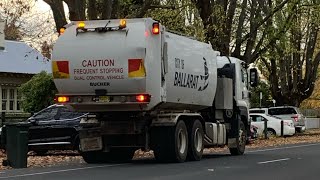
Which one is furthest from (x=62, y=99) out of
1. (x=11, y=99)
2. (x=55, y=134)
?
(x=11, y=99)

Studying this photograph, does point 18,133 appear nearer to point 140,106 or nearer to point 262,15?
point 140,106

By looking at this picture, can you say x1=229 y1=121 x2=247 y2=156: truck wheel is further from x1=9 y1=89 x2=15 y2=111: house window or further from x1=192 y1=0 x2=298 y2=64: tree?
x1=9 y1=89 x2=15 y2=111: house window

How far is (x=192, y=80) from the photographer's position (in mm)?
18094

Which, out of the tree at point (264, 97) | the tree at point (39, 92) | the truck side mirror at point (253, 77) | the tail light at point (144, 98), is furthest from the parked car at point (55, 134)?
the tree at point (264, 97)

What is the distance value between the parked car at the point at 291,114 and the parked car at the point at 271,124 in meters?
2.60

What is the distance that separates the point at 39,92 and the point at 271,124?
13186 mm

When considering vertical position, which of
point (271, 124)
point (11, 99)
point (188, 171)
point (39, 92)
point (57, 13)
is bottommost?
point (188, 171)

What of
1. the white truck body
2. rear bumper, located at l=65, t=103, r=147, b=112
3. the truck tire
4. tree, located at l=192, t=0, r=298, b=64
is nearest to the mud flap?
the truck tire

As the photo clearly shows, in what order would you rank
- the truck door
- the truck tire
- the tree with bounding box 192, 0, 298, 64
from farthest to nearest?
the tree with bounding box 192, 0, 298, 64 → the truck door → the truck tire

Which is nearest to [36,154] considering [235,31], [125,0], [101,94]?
[101,94]

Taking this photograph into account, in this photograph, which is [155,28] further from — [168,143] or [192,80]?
[168,143]

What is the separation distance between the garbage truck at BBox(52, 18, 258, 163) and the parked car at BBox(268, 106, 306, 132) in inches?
828

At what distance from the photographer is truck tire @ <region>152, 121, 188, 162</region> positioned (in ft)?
55.3

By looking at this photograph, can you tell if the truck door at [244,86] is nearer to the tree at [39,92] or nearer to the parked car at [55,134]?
the parked car at [55,134]
